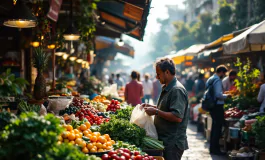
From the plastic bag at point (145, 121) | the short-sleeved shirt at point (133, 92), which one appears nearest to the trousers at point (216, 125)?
the short-sleeved shirt at point (133, 92)

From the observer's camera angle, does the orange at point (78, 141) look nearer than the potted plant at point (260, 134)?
Yes

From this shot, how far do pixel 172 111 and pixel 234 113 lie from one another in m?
5.21

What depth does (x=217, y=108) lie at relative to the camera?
9.43m

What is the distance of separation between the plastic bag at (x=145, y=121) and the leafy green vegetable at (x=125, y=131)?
100 mm

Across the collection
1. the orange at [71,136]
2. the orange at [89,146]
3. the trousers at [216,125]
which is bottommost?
the trousers at [216,125]

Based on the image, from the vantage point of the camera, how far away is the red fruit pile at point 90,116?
6.32 meters

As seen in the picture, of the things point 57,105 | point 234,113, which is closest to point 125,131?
point 57,105

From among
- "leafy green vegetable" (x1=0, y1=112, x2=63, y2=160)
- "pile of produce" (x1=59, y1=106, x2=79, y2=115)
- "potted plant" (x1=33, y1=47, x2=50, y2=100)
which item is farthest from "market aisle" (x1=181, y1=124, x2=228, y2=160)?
"leafy green vegetable" (x1=0, y1=112, x2=63, y2=160)

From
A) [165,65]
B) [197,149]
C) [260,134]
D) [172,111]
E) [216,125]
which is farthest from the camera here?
[197,149]

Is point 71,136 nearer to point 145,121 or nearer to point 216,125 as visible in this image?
point 145,121

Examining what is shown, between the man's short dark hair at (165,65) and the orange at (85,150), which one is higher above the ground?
the man's short dark hair at (165,65)

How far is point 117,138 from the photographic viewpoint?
16.9 feet

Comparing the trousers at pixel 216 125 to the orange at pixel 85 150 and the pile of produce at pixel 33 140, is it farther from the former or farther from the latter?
the pile of produce at pixel 33 140

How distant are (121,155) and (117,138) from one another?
38.1 inches
